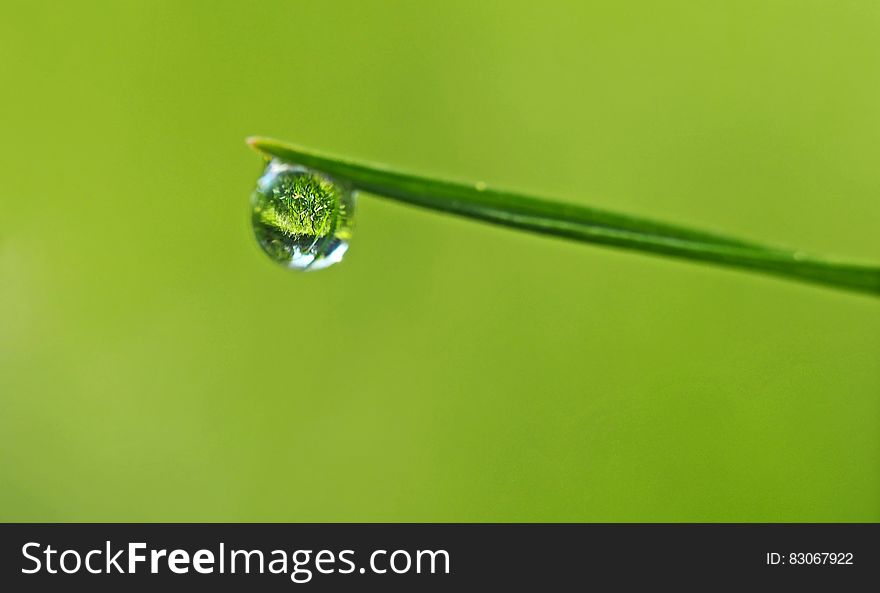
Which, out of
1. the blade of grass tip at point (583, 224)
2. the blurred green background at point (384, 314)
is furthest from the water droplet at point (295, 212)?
the blurred green background at point (384, 314)

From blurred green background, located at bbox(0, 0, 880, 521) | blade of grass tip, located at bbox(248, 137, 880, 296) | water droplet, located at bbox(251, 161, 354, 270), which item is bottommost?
blade of grass tip, located at bbox(248, 137, 880, 296)

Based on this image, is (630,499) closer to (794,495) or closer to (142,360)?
(794,495)

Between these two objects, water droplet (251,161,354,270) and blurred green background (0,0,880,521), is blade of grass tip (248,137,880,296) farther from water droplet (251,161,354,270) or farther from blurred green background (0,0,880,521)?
blurred green background (0,0,880,521)

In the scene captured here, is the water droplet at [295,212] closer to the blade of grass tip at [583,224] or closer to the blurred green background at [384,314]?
the blade of grass tip at [583,224]

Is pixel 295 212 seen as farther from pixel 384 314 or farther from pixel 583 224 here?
pixel 384 314

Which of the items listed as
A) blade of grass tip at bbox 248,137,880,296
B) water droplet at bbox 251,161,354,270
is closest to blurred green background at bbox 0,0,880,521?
water droplet at bbox 251,161,354,270

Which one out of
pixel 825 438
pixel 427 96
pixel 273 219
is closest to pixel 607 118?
pixel 427 96
